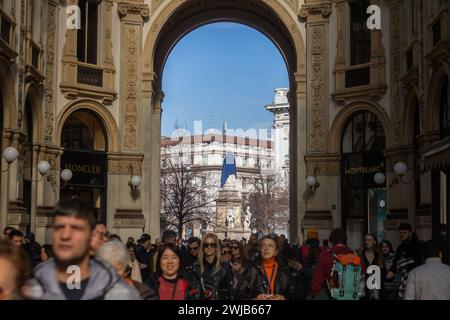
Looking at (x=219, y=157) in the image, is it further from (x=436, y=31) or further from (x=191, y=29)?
(x=436, y=31)

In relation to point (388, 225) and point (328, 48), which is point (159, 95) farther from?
point (388, 225)

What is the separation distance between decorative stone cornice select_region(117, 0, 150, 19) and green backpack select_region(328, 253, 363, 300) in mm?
22332

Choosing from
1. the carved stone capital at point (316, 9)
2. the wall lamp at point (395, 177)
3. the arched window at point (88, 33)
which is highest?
the carved stone capital at point (316, 9)

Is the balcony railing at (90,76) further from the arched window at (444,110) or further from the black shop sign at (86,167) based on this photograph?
the arched window at (444,110)

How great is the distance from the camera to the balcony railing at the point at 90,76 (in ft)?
94.2

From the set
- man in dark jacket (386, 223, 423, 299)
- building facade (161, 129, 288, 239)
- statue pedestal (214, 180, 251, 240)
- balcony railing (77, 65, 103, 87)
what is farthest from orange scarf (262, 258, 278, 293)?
building facade (161, 129, 288, 239)

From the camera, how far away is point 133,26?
3000cm

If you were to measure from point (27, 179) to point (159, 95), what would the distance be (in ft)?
33.2

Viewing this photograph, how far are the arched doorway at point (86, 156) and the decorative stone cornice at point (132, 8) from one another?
4.01m

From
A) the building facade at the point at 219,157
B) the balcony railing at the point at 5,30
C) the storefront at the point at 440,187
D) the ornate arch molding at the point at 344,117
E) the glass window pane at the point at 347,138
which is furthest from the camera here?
the building facade at the point at 219,157

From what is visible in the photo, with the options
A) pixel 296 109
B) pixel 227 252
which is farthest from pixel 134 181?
pixel 227 252

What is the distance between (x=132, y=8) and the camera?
2984cm

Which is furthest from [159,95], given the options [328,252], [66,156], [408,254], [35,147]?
[328,252]

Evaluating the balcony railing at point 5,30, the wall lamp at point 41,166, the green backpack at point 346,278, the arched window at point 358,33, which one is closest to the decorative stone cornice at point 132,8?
the wall lamp at point 41,166
